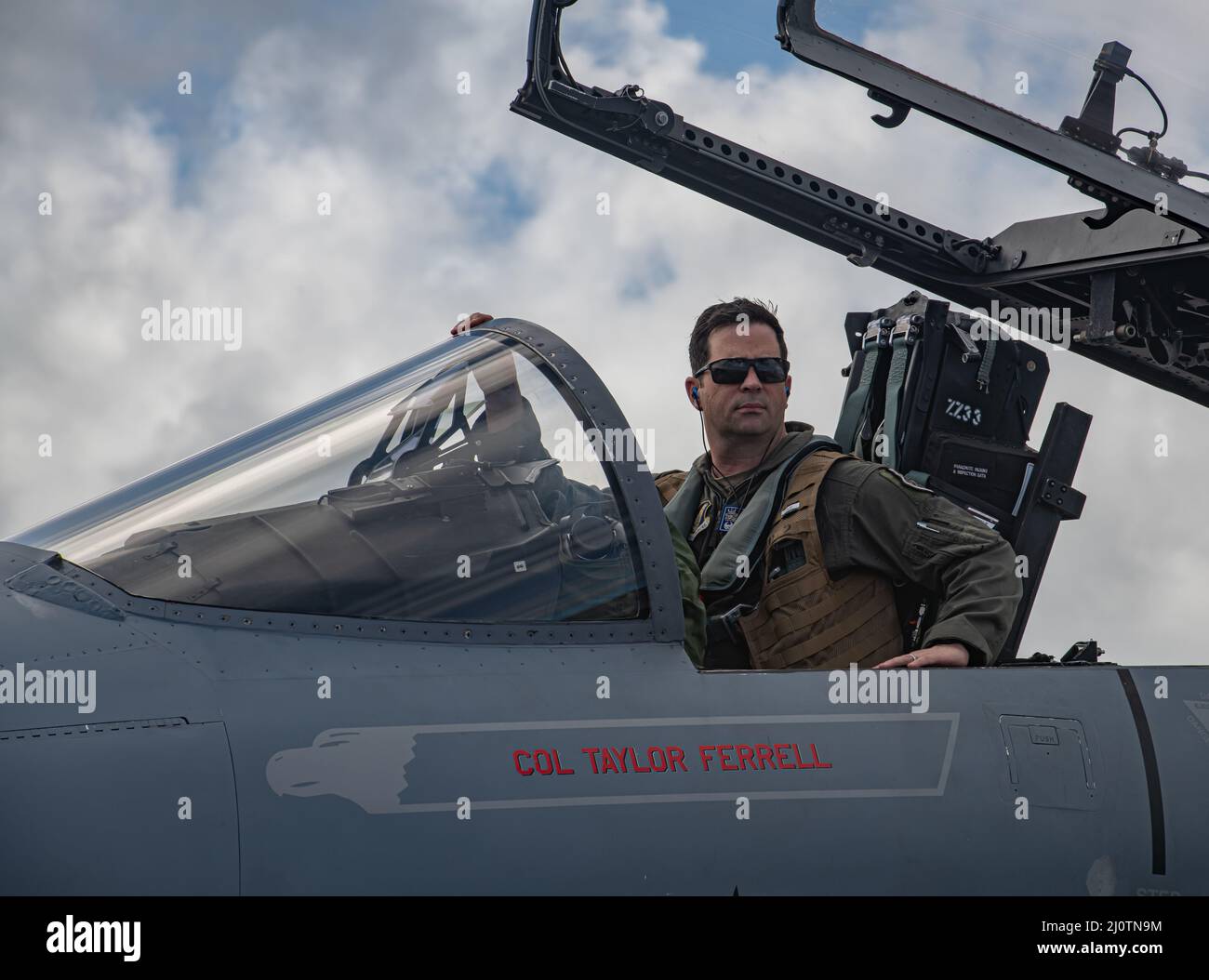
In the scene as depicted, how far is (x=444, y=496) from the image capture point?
8.94ft

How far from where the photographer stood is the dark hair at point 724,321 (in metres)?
3.93

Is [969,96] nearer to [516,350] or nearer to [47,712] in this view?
[516,350]

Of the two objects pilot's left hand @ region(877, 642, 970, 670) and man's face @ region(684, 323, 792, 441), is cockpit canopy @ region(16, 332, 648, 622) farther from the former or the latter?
man's face @ region(684, 323, 792, 441)

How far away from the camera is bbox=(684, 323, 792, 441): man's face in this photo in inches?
150

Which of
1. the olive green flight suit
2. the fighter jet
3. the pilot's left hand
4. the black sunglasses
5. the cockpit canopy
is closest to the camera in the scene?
the fighter jet

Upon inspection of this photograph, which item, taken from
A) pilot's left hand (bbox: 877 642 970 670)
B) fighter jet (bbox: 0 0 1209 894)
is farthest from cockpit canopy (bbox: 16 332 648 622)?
pilot's left hand (bbox: 877 642 970 670)

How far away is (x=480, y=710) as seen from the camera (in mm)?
2443

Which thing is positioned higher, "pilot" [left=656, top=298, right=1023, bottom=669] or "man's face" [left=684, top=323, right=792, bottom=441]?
"man's face" [left=684, top=323, right=792, bottom=441]

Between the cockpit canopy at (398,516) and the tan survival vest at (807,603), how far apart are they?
651 mm

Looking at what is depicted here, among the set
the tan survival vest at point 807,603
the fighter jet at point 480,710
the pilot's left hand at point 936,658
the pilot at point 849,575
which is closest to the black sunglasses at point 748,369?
the pilot at point 849,575

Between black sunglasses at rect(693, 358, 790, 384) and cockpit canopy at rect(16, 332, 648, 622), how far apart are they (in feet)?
3.14

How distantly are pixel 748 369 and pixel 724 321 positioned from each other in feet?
0.73

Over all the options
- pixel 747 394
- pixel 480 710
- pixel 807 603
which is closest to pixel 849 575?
pixel 807 603
